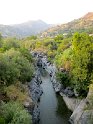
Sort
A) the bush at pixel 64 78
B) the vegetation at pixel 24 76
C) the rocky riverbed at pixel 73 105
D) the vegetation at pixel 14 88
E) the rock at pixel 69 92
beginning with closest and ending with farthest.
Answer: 1. the vegetation at pixel 14 88
2. the vegetation at pixel 24 76
3. the rocky riverbed at pixel 73 105
4. the rock at pixel 69 92
5. the bush at pixel 64 78

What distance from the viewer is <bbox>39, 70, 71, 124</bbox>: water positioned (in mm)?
50844

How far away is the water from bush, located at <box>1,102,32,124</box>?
11.2 meters

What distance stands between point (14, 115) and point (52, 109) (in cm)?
1966

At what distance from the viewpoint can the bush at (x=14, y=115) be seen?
125ft

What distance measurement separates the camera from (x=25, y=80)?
206ft

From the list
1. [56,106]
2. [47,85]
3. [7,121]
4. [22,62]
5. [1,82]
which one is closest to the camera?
[7,121]

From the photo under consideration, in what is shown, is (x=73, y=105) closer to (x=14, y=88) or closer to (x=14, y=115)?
(x=14, y=88)

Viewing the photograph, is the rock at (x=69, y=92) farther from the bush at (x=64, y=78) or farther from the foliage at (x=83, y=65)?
the foliage at (x=83, y=65)

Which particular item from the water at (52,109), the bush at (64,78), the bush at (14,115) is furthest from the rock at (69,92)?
the bush at (14,115)

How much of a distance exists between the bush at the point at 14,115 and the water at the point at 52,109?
11.2 meters

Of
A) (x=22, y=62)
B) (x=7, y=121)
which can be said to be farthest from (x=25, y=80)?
(x=7, y=121)

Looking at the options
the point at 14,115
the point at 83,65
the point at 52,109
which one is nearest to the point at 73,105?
the point at 52,109

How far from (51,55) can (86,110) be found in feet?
261

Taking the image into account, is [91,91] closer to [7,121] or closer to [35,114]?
[35,114]
